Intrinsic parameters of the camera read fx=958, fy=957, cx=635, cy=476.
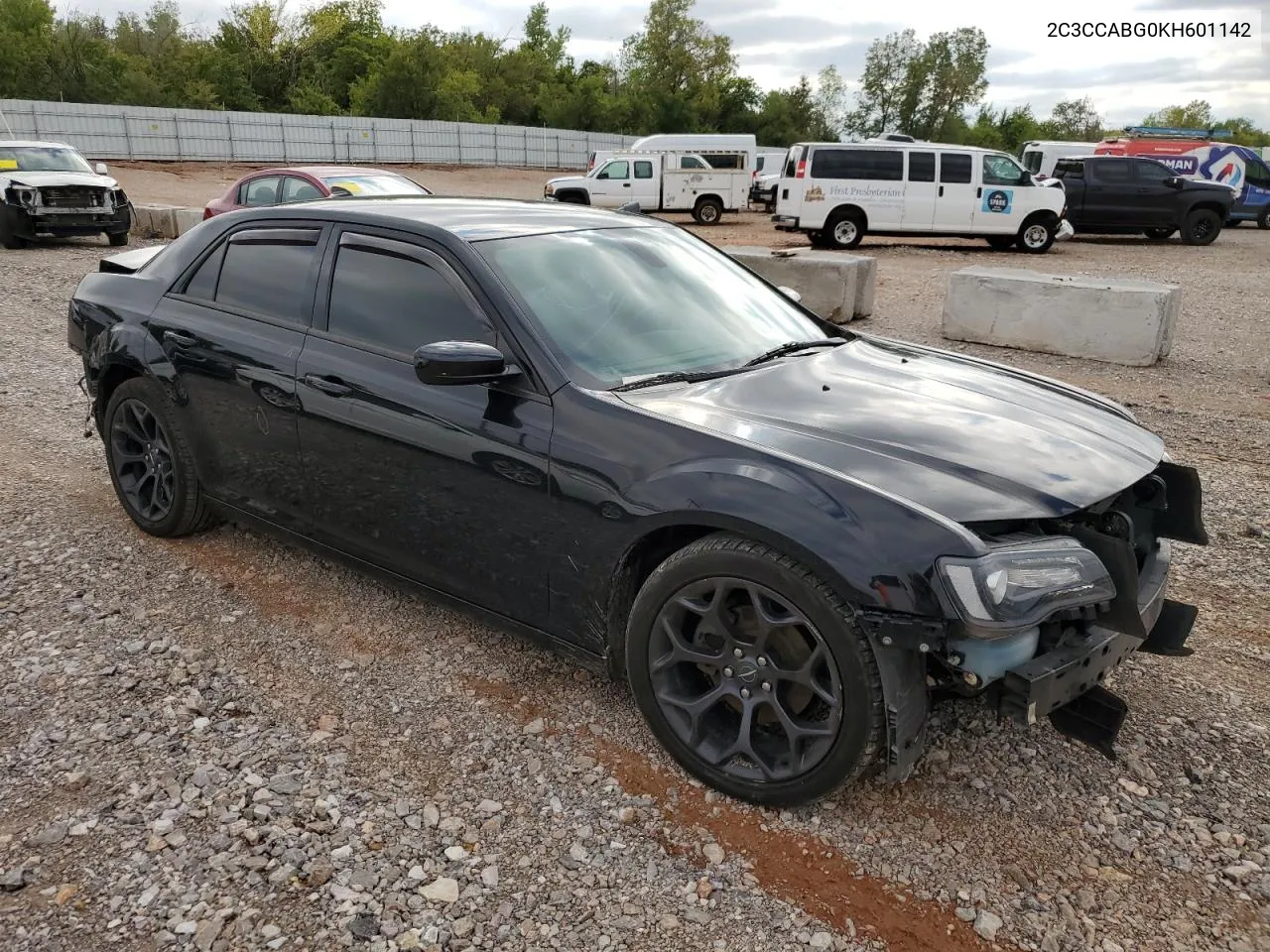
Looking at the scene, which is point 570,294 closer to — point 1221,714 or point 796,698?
point 796,698

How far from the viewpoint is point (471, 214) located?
3.62 metres

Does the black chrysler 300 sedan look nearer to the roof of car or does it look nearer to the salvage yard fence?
the roof of car

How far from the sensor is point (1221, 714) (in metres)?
3.18

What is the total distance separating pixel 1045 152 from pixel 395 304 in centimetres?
3208

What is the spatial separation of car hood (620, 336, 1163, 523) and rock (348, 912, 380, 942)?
1.52 metres

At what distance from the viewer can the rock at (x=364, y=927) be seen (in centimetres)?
227

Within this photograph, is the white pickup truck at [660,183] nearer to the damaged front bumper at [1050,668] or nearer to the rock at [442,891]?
the damaged front bumper at [1050,668]

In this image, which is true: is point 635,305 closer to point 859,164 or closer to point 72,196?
point 72,196

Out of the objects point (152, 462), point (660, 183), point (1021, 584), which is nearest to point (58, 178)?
point (152, 462)

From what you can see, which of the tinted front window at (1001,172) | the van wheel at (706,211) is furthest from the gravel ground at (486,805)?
the van wheel at (706,211)

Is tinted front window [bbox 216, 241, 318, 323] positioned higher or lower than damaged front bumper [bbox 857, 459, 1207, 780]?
higher

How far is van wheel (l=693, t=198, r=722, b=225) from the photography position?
26.4 meters

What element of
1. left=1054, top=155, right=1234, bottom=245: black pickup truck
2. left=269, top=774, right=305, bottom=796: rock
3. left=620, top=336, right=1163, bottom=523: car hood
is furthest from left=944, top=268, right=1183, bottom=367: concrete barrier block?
left=1054, top=155, right=1234, bottom=245: black pickup truck

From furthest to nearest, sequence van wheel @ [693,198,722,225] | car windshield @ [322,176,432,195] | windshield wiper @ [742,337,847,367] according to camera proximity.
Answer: van wheel @ [693,198,722,225] → car windshield @ [322,176,432,195] → windshield wiper @ [742,337,847,367]
